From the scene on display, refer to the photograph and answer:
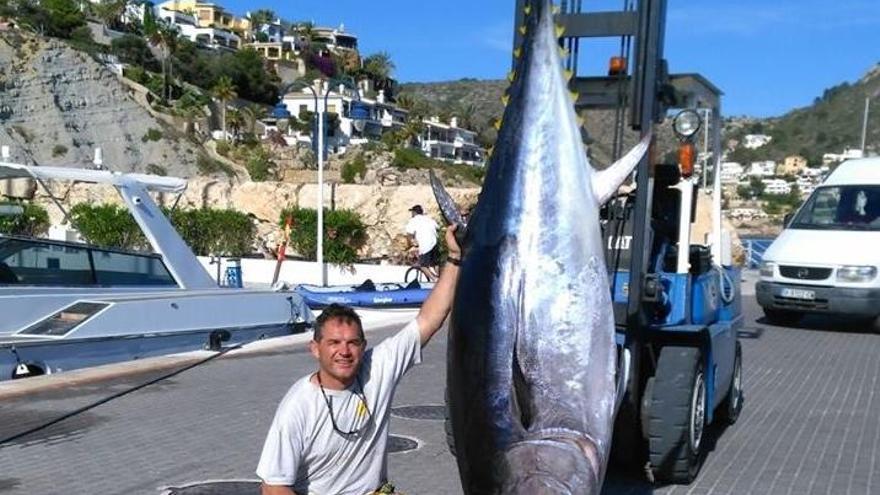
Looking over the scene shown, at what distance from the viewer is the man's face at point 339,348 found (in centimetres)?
375

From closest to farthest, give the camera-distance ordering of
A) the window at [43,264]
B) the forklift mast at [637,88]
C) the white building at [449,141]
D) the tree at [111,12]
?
the forklift mast at [637,88] < the window at [43,264] < the white building at [449,141] < the tree at [111,12]

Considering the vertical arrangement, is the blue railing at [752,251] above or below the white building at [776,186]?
below

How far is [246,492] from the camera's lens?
6309 millimetres

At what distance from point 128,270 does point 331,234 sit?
9748 millimetres

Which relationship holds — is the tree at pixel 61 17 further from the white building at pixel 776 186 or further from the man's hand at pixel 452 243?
the man's hand at pixel 452 243

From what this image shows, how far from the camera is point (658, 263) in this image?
6840 mm

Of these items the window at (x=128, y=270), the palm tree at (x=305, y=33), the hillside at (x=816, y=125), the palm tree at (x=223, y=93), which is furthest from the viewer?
the palm tree at (x=305, y=33)

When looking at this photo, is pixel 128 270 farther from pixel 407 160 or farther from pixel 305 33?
pixel 305 33

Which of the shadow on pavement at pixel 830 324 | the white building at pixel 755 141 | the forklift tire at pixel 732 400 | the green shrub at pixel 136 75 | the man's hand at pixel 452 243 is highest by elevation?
the green shrub at pixel 136 75

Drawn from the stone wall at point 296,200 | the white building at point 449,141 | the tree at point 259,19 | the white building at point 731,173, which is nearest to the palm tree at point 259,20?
the tree at point 259,19

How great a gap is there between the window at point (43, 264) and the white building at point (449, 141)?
358 ft

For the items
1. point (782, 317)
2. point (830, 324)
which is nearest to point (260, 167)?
point (782, 317)

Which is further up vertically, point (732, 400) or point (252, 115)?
point (252, 115)

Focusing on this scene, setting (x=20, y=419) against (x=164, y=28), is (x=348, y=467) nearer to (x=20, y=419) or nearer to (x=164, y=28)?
(x=20, y=419)
